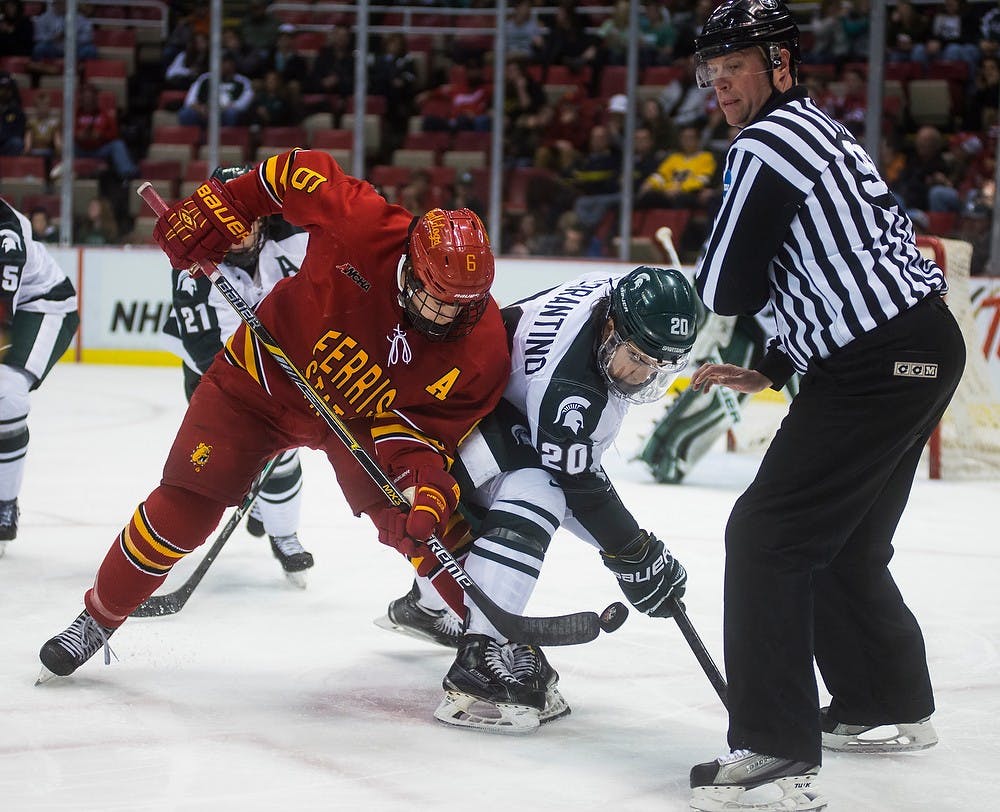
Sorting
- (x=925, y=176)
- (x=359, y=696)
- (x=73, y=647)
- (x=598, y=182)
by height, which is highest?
(x=925, y=176)

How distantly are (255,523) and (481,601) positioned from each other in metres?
1.65

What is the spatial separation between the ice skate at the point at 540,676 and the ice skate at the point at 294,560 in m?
1.06

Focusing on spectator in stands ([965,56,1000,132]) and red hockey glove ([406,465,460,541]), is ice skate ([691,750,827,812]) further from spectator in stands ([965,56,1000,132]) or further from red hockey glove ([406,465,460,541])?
spectator in stands ([965,56,1000,132])

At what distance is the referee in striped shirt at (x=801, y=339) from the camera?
2061mm

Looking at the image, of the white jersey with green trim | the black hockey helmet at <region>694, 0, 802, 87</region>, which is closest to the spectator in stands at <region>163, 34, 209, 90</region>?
the white jersey with green trim

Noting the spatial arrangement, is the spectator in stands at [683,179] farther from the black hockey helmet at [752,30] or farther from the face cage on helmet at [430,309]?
the black hockey helmet at [752,30]

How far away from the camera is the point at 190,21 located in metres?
9.96

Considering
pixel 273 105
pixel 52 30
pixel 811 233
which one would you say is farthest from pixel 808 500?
pixel 52 30

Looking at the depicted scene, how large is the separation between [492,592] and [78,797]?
78 cm

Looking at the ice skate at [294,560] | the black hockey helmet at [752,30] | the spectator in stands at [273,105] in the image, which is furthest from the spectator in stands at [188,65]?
the black hockey helmet at [752,30]

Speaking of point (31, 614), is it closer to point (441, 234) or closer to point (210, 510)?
point (210, 510)

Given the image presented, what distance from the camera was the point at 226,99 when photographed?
9211 mm

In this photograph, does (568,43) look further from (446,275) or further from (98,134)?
(446,275)

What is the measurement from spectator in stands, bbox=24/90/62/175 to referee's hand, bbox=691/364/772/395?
24.9ft
